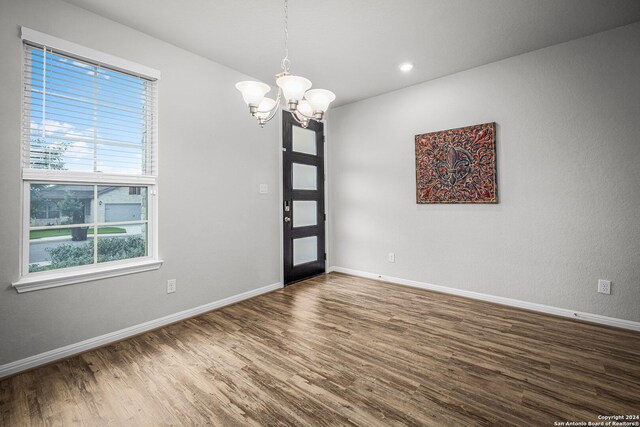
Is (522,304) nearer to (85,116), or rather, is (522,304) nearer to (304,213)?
(304,213)

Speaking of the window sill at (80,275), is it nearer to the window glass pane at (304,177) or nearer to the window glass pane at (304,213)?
the window glass pane at (304,213)

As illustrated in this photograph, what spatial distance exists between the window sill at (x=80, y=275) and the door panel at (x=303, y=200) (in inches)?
69.8

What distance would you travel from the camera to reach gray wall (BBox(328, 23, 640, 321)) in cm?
257

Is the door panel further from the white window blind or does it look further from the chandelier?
the chandelier

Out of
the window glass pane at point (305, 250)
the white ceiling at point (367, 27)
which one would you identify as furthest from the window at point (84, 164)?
the window glass pane at point (305, 250)

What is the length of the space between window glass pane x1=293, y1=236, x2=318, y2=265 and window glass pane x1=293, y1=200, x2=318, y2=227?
0.24 m

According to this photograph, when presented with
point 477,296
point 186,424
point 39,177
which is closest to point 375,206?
point 477,296

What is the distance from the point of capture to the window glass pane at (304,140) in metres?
4.12

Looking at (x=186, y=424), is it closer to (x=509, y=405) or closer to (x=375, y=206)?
(x=509, y=405)

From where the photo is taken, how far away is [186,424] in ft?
4.95

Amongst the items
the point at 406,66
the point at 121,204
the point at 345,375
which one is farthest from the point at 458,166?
the point at 121,204

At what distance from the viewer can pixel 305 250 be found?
432 cm

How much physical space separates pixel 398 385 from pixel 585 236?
2.44m

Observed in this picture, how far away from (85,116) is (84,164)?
0.39 meters
